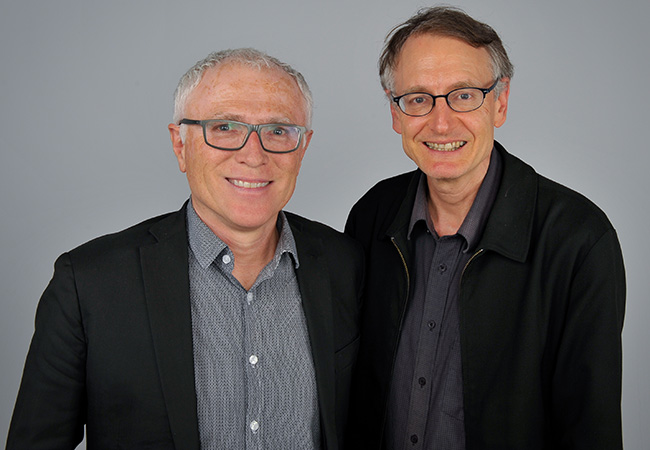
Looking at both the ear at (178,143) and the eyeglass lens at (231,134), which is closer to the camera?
the eyeglass lens at (231,134)

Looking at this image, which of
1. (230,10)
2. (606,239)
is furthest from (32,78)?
(606,239)

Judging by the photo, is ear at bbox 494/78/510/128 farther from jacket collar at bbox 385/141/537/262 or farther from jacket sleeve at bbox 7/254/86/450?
jacket sleeve at bbox 7/254/86/450

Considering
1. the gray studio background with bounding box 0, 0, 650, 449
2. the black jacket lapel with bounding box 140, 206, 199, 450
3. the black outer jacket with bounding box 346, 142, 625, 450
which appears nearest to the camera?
the black jacket lapel with bounding box 140, 206, 199, 450

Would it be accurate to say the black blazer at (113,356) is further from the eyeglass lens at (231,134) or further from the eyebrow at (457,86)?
the eyebrow at (457,86)

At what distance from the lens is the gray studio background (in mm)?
3578

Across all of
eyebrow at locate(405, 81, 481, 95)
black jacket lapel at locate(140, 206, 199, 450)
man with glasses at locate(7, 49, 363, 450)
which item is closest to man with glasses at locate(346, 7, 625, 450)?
eyebrow at locate(405, 81, 481, 95)

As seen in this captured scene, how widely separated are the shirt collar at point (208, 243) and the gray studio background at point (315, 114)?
142 centimetres

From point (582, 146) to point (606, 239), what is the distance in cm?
174

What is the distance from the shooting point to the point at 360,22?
12.6 ft

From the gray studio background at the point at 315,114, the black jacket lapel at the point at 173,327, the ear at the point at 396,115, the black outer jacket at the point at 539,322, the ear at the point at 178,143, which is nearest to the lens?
the black jacket lapel at the point at 173,327

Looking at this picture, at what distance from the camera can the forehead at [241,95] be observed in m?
2.26

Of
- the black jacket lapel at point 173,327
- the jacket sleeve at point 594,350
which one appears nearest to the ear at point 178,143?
the black jacket lapel at point 173,327

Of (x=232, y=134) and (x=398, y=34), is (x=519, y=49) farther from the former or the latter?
(x=232, y=134)

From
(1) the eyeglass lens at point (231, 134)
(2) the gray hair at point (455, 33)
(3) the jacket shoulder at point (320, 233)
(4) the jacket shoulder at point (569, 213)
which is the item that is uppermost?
(2) the gray hair at point (455, 33)
